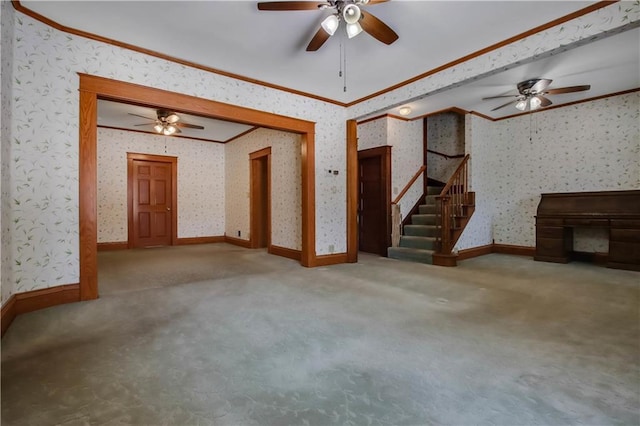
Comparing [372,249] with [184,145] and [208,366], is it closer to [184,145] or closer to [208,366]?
[208,366]

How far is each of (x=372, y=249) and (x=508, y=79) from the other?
3769mm

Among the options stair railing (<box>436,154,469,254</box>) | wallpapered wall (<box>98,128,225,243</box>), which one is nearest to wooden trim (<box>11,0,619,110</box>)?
stair railing (<box>436,154,469,254</box>)

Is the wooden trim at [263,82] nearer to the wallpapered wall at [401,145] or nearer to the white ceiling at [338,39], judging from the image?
the white ceiling at [338,39]

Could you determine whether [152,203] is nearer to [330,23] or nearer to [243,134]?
[243,134]

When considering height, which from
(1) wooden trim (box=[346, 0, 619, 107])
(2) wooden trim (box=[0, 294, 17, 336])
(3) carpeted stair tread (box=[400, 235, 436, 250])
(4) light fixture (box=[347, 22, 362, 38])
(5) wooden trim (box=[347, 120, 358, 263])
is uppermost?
(1) wooden trim (box=[346, 0, 619, 107])

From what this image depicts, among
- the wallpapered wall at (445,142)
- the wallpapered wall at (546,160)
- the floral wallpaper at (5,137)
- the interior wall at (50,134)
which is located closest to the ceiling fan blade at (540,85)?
the wallpapered wall at (546,160)

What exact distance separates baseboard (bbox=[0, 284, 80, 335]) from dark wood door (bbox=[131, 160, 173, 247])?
4375 millimetres

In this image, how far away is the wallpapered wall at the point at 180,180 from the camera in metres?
6.64

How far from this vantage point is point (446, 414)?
4.60ft

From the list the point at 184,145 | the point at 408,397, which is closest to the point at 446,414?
the point at 408,397

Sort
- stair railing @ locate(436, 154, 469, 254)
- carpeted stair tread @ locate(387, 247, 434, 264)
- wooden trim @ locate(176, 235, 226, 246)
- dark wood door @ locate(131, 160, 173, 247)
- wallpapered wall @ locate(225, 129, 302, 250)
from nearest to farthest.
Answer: stair railing @ locate(436, 154, 469, 254)
carpeted stair tread @ locate(387, 247, 434, 264)
wallpapered wall @ locate(225, 129, 302, 250)
dark wood door @ locate(131, 160, 173, 247)
wooden trim @ locate(176, 235, 226, 246)

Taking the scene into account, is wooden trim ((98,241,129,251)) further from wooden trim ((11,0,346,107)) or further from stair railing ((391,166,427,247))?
stair railing ((391,166,427,247))

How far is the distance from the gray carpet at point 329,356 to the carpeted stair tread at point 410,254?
4.83 ft

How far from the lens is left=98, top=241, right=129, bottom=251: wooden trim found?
21.6 feet
